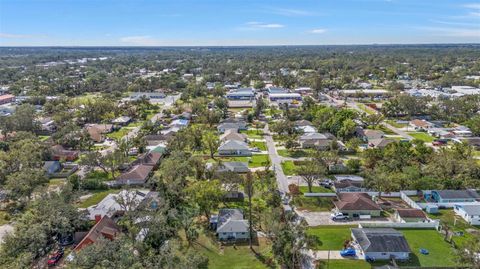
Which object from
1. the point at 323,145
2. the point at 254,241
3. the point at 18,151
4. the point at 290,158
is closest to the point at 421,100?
the point at 323,145

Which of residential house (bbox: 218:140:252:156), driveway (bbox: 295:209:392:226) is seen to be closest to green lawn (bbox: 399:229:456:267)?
driveway (bbox: 295:209:392:226)

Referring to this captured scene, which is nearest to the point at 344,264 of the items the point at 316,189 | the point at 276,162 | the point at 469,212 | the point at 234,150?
the point at 316,189

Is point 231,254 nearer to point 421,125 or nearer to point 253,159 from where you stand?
point 253,159

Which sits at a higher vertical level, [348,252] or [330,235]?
[348,252]

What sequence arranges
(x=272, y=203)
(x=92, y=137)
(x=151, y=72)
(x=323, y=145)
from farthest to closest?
1. (x=151, y=72)
2. (x=92, y=137)
3. (x=323, y=145)
4. (x=272, y=203)

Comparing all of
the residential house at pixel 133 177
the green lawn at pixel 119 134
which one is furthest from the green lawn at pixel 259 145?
the green lawn at pixel 119 134

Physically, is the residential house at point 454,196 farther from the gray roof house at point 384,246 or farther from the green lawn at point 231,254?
the green lawn at point 231,254

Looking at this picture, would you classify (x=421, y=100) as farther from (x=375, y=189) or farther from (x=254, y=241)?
(x=254, y=241)
